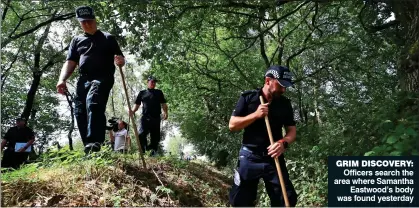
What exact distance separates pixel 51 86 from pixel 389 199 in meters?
24.6

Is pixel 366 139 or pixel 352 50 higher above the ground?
pixel 352 50

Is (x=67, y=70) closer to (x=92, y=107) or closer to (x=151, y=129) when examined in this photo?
(x=92, y=107)

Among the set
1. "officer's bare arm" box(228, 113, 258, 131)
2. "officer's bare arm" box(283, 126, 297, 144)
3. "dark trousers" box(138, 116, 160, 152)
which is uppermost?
"dark trousers" box(138, 116, 160, 152)

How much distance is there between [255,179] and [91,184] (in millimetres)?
1876

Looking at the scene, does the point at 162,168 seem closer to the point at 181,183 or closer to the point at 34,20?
the point at 181,183

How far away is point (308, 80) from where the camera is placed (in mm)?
15750

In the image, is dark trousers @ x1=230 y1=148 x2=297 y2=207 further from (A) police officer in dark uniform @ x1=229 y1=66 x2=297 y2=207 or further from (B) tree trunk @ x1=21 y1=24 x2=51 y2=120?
(B) tree trunk @ x1=21 y1=24 x2=51 y2=120

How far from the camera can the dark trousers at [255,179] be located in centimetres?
364

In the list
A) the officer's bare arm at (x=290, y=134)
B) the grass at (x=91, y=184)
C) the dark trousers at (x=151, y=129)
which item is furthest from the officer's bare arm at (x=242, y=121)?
the dark trousers at (x=151, y=129)

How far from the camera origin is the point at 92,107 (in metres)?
5.02

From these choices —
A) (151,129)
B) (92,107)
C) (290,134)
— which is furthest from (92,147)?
(151,129)

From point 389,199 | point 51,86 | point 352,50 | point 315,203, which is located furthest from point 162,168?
point 51,86

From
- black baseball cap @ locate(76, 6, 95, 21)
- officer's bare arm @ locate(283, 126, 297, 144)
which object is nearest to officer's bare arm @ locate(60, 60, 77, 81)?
black baseball cap @ locate(76, 6, 95, 21)

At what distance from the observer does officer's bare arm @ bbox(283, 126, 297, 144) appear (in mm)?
3789
